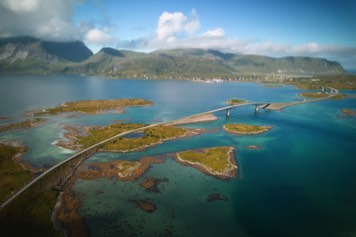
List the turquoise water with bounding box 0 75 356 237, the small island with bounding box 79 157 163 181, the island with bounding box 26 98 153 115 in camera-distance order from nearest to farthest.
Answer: the turquoise water with bounding box 0 75 356 237
the small island with bounding box 79 157 163 181
the island with bounding box 26 98 153 115

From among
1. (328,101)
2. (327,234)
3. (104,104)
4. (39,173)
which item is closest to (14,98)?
(104,104)

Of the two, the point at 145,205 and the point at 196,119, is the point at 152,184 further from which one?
the point at 196,119

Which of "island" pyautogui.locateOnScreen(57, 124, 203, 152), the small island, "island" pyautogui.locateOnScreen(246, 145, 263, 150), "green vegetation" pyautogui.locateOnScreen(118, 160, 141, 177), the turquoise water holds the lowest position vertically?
the turquoise water

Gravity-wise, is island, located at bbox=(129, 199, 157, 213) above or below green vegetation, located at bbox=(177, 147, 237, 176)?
below

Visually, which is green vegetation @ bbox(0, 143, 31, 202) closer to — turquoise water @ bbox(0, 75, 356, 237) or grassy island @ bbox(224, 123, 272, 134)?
turquoise water @ bbox(0, 75, 356, 237)

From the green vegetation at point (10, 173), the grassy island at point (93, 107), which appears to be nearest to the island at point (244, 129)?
the grassy island at point (93, 107)

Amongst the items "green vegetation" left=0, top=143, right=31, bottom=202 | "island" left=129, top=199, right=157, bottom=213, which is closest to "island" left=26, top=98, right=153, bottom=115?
"green vegetation" left=0, top=143, right=31, bottom=202

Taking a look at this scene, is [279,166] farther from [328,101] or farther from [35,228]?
[328,101]

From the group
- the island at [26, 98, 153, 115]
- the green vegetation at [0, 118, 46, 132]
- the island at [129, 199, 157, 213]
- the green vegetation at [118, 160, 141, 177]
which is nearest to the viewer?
the island at [129, 199, 157, 213]

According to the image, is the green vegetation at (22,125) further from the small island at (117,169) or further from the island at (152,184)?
the island at (152,184)
